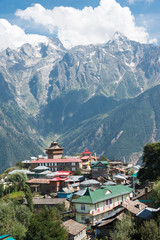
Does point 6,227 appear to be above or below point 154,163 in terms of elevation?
below

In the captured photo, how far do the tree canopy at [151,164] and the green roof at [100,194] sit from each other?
7456 millimetres

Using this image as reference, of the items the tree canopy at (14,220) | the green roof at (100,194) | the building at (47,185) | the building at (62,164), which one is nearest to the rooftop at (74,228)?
the green roof at (100,194)

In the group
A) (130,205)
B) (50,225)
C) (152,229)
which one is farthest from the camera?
(130,205)

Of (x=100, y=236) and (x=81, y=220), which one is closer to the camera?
(x=100, y=236)

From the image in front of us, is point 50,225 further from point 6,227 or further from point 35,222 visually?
point 6,227

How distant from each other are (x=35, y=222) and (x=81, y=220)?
1656 cm

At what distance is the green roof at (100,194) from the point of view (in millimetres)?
69812

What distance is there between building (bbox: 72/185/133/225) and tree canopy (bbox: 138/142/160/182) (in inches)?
557

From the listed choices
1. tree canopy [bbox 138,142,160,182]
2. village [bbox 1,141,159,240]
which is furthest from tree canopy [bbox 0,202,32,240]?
tree canopy [bbox 138,142,160,182]

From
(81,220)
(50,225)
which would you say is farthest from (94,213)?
(50,225)

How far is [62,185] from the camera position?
9994cm

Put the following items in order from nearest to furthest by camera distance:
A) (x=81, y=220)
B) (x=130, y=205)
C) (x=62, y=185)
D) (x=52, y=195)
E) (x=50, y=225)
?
(x=50, y=225) < (x=130, y=205) < (x=81, y=220) < (x=52, y=195) < (x=62, y=185)

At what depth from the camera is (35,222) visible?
5484cm

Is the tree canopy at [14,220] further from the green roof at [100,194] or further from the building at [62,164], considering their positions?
the building at [62,164]
